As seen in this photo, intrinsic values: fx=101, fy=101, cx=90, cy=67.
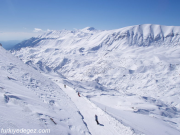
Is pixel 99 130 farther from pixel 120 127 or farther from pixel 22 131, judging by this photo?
pixel 22 131

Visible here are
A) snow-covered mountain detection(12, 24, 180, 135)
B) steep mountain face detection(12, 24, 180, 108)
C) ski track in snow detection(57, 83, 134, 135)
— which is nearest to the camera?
ski track in snow detection(57, 83, 134, 135)

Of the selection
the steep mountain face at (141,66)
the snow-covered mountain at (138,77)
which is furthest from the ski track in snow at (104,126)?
the steep mountain face at (141,66)

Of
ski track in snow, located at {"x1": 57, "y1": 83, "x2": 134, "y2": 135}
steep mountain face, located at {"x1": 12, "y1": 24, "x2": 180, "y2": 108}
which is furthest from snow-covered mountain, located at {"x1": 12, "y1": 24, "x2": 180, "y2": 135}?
ski track in snow, located at {"x1": 57, "y1": 83, "x2": 134, "y2": 135}

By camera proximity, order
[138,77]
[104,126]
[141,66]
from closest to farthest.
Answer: [104,126], [138,77], [141,66]

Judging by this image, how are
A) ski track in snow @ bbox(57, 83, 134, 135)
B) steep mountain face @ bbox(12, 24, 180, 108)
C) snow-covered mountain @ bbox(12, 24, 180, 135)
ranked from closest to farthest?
ski track in snow @ bbox(57, 83, 134, 135) < snow-covered mountain @ bbox(12, 24, 180, 135) < steep mountain face @ bbox(12, 24, 180, 108)

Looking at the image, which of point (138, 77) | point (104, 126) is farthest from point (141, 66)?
point (104, 126)

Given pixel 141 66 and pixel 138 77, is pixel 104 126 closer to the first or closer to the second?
pixel 138 77

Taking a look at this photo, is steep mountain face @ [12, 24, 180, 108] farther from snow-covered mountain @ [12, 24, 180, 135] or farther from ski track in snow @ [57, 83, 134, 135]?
Result: ski track in snow @ [57, 83, 134, 135]

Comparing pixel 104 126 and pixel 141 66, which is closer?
pixel 104 126

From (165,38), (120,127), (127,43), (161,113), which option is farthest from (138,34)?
(120,127)

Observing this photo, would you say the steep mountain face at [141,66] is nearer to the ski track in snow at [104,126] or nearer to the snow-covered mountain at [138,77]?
the snow-covered mountain at [138,77]

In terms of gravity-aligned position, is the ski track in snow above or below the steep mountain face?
below
